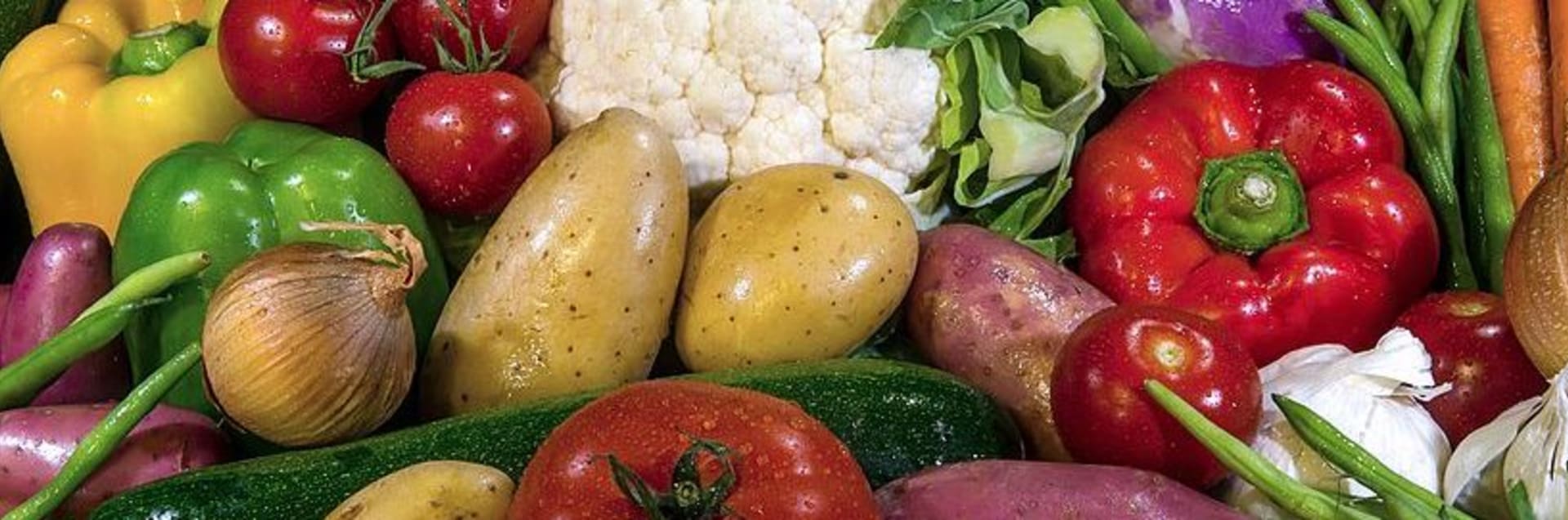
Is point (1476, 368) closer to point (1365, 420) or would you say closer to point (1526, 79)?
point (1365, 420)

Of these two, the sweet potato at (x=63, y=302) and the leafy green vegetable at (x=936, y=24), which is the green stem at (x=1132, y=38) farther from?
the sweet potato at (x=63, y=302)

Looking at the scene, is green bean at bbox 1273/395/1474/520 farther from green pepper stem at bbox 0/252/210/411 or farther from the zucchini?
green pepper stem at bbox 0/252/210/411

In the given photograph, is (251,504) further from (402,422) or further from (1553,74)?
(1553,74)

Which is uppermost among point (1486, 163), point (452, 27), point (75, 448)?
point (452, 27)

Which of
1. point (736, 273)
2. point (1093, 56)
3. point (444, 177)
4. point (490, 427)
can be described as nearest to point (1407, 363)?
point (1093, 56)

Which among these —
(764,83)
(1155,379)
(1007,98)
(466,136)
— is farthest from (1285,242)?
(466,136)

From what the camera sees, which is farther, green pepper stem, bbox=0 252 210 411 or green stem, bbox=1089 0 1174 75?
green stem, bbox=1089 0 1174 75

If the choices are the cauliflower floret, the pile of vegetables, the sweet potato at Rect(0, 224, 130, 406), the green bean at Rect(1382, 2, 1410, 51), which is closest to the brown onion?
the pile of vegetables
